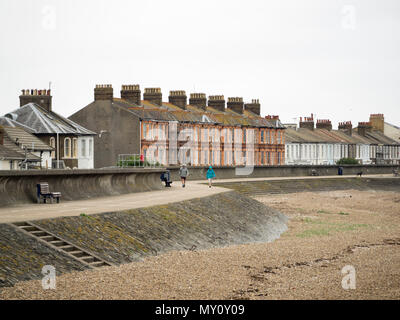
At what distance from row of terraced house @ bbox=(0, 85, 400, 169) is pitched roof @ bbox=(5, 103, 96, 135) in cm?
8

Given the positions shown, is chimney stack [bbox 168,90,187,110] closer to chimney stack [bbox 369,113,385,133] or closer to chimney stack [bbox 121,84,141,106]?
chimney stack [bbox 121,84,141,106]

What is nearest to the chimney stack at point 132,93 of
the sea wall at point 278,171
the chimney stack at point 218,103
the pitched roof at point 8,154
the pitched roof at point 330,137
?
the sea wall at point 278,171

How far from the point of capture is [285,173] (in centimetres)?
8419

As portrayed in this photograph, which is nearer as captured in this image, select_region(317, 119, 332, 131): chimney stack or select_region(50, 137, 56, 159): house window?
select_region(50, 137, 56, 159): house window

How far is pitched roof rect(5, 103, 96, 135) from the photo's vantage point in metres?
58.6

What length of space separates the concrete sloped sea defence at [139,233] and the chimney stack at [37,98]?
24188mm

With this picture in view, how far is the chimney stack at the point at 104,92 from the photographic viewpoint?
7362 centimetres

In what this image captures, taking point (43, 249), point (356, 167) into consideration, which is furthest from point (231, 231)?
point (356, 167)

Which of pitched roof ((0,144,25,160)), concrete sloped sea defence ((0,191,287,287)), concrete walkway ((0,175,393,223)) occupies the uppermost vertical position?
pitched roof ((0,144,25,160))

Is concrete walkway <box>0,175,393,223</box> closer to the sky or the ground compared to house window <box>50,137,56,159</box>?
closer to the ground

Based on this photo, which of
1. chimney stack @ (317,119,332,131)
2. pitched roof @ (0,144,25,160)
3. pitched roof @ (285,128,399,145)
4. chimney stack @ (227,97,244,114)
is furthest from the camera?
chimney stack @ (317,119,332,131)

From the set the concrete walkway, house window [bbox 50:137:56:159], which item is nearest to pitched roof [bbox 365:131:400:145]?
house window [bbox 50:137:56:159]

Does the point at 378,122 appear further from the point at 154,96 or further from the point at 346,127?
the point at 154,96

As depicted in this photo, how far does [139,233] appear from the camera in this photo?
26891 mm
